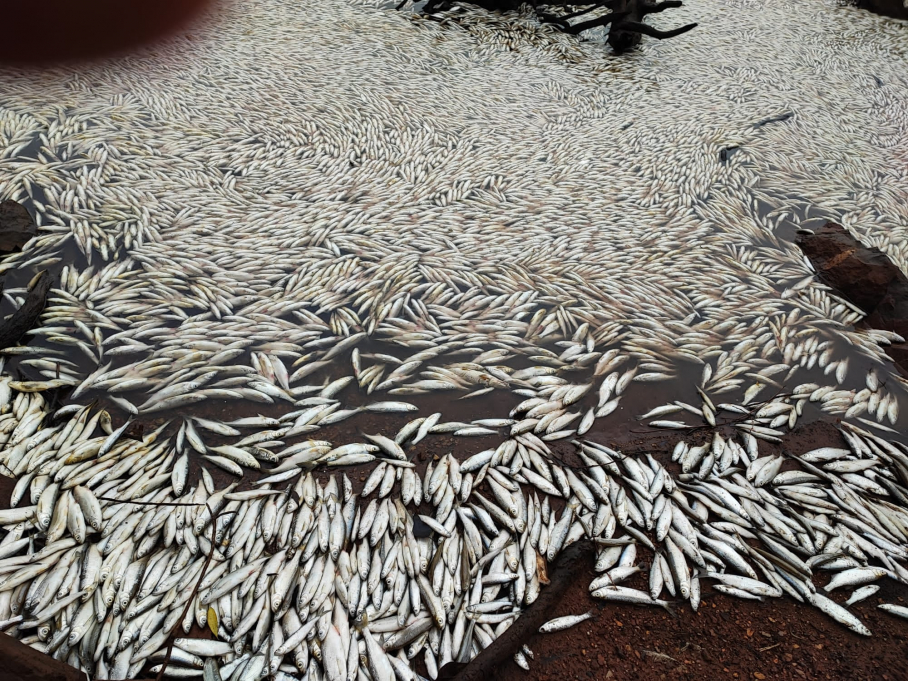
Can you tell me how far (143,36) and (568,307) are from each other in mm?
7671

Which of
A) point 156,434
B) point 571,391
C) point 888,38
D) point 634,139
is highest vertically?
point 888,38

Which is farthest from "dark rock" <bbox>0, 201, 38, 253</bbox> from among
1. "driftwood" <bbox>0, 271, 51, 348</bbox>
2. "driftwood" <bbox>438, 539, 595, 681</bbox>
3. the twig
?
"driftwood" <bbox>438, 539, 595, 681</bbox>

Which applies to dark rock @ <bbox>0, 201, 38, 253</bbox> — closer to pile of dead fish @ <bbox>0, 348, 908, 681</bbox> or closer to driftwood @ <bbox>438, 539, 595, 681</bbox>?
pile of dead fish @ <bbox>0, 348, 908, 681</bbox>

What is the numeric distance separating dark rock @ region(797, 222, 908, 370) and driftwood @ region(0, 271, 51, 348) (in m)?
6.23

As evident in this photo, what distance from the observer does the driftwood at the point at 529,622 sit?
83.0 inches

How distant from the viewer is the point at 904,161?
636cm

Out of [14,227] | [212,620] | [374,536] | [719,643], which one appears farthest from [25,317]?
[719,643]

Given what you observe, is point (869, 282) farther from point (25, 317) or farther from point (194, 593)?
point (25, 317)

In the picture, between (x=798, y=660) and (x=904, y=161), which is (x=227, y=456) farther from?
(x=904, y=161)

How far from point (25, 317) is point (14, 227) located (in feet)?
4.25

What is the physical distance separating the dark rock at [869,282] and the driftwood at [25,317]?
6.23 meters

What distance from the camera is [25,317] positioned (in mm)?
3486

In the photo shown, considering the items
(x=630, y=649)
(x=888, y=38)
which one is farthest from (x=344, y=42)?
(x=888, y=38)

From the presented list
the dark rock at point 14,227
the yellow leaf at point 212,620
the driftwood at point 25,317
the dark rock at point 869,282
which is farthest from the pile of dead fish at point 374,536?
the dark rock at point 14,227
